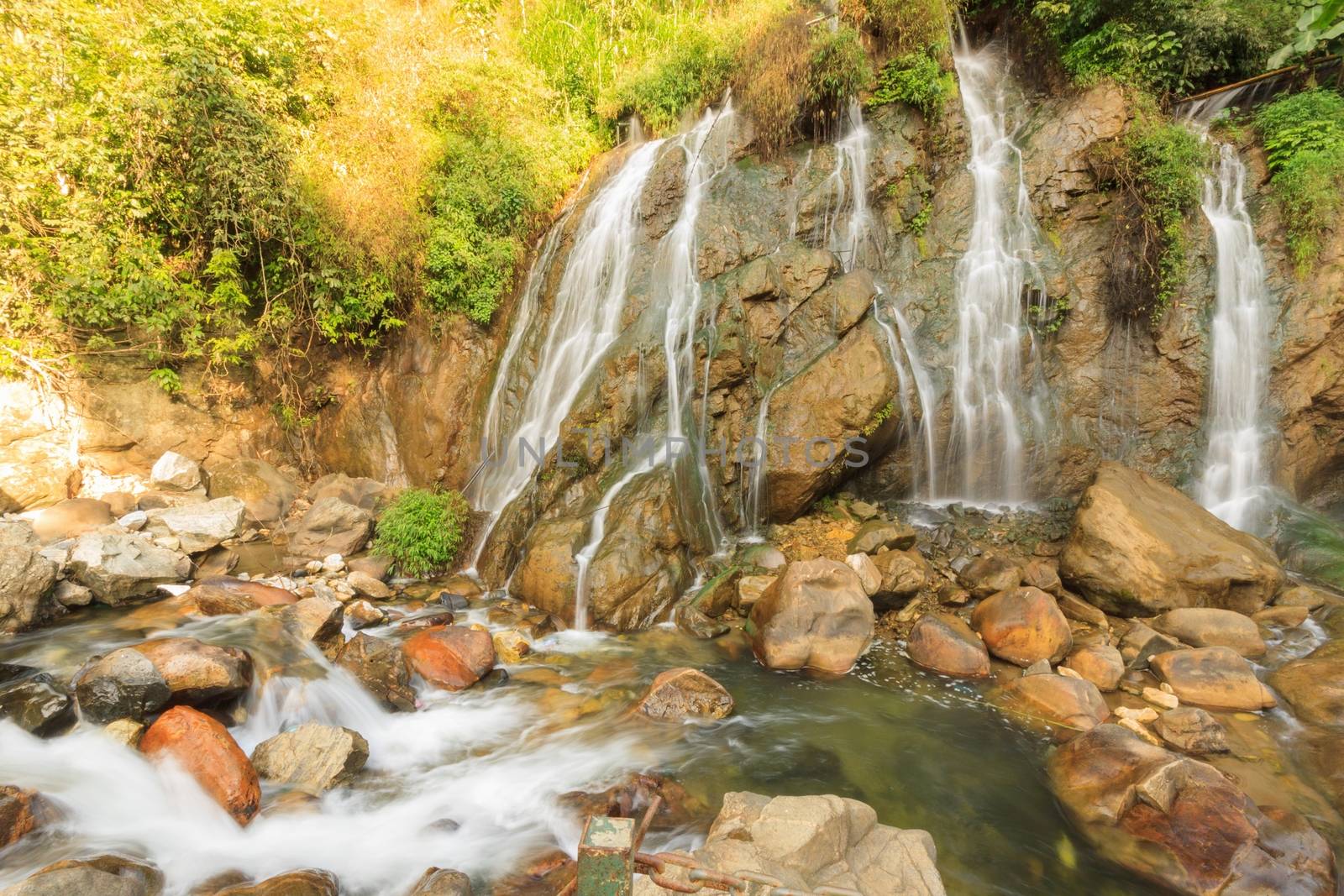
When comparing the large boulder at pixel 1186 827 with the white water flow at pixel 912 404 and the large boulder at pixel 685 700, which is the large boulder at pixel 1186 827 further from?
the white water flow at pixel 912 404

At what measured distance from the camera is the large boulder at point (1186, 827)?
3488 millimetres

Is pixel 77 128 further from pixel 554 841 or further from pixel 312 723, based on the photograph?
pixel 554 841

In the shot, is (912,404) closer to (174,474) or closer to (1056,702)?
(1056,702)

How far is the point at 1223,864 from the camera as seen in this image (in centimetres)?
354

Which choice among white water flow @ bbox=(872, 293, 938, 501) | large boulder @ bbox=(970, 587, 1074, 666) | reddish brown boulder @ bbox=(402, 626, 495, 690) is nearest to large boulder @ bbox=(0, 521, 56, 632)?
reddish brown boulder @ bbox=(402, 626, 495, 690)

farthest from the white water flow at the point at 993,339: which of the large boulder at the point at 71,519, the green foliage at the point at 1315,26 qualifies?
the large boulder at the point at 71,519

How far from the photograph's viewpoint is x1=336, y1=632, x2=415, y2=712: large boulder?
5182 mm

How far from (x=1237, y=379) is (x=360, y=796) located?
10.8 metres

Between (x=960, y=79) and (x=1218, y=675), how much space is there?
9819mm

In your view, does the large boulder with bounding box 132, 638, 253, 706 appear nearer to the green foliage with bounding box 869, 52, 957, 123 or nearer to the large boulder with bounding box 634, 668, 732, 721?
the large boulder with bounding box 634, 668, 732, 721

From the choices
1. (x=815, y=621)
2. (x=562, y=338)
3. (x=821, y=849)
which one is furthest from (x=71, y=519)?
(x=821, y=849)

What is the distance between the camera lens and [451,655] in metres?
5.59

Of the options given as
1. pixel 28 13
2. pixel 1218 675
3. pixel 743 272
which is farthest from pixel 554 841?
pixel 28 13

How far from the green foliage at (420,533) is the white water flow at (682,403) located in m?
1.96
